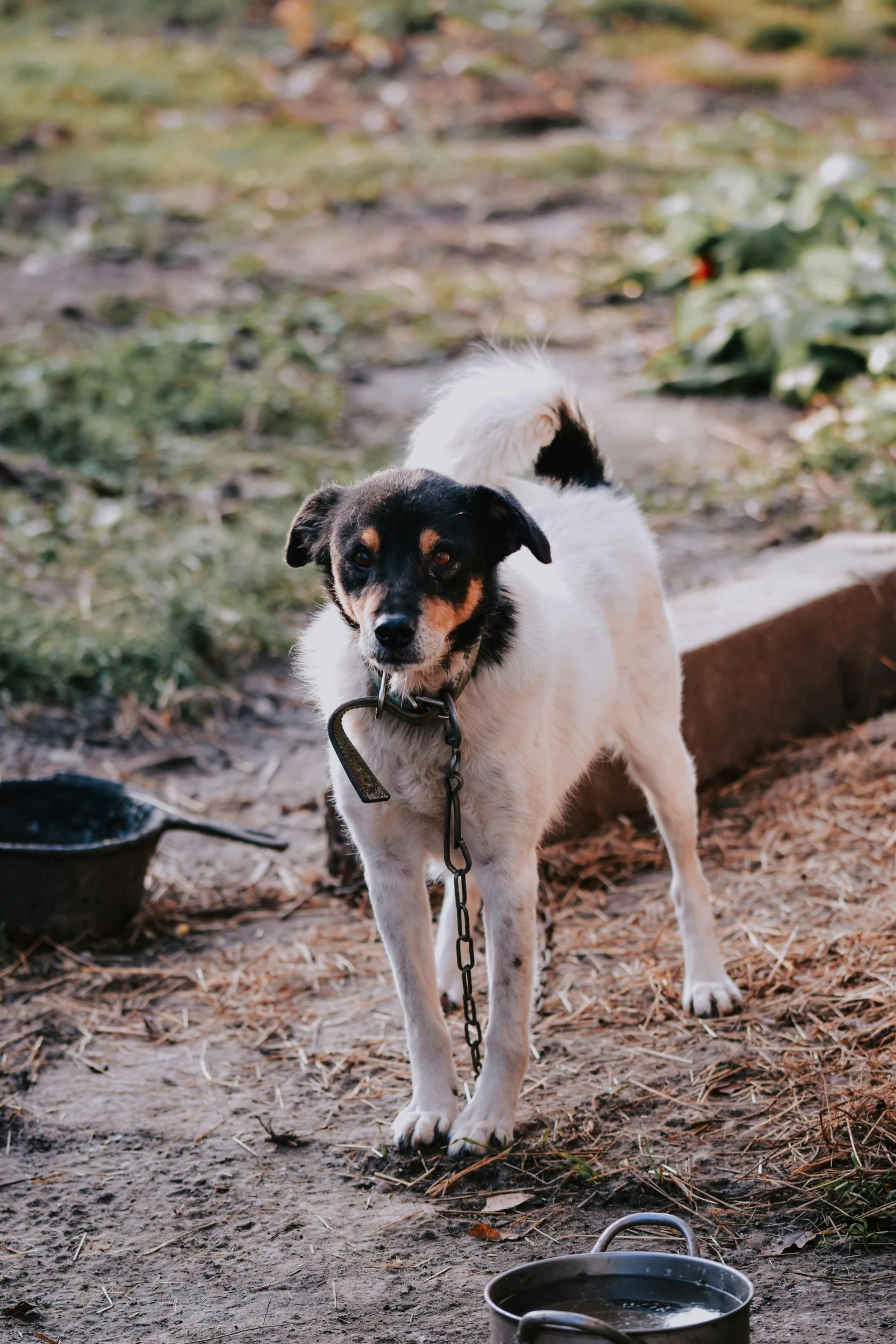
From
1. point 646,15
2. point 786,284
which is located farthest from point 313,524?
point 646,15

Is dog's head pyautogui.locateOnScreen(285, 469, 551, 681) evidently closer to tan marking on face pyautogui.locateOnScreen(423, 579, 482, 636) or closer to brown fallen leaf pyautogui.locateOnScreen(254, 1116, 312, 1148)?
tan marking on face pyautogui.locateOnScreen(423, 579, 482, 636)

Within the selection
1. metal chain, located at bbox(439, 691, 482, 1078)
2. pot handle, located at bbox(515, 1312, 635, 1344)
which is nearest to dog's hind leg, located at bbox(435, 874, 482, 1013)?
metal chain, located at bbox(439, 691, 482, 1078)

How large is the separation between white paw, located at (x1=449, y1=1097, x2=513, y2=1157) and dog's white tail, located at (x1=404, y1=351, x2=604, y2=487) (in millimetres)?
1400

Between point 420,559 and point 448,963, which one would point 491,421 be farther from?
point 448,963

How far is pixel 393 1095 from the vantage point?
138 inches

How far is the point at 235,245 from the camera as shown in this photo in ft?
39.7

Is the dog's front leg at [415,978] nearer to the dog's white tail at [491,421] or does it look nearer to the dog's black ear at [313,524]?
the dog's black ear at [313,524]

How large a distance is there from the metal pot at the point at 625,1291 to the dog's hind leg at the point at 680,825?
1.57 meters

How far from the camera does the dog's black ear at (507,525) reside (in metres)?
2.97

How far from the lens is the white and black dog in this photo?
9.64ft

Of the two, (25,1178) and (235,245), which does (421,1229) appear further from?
(235,245)

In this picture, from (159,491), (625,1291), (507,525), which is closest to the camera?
(625,1291)

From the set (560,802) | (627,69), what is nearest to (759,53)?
(627,69)

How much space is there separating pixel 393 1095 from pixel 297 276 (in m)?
8.78
